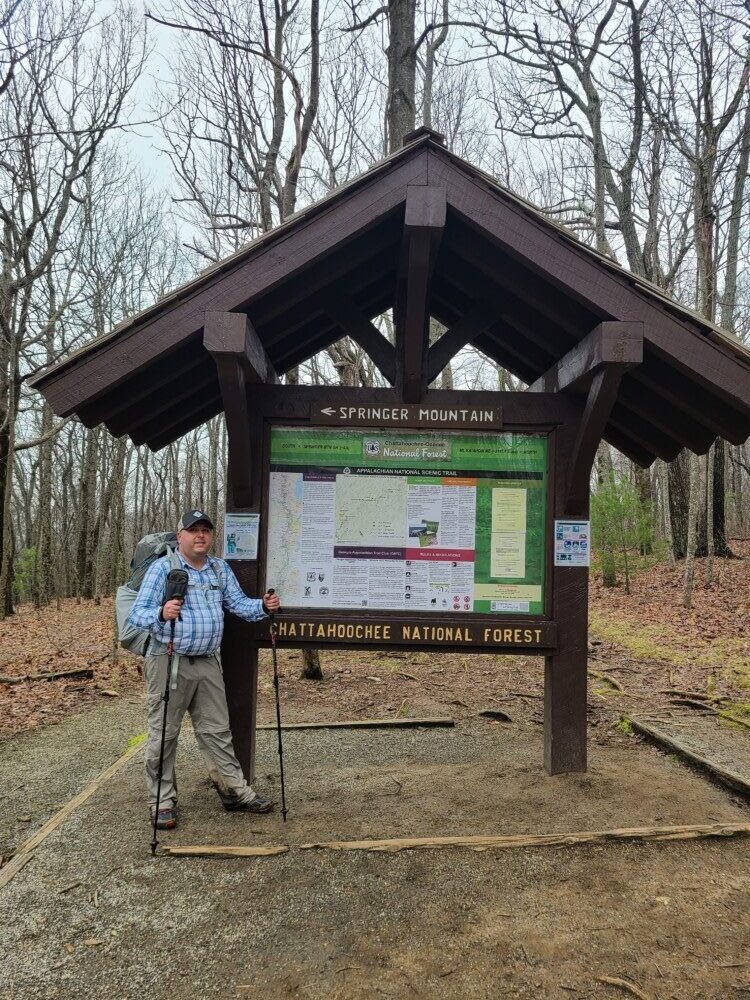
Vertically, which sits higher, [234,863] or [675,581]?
[675,581]

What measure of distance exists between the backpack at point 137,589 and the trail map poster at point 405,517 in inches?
29.9

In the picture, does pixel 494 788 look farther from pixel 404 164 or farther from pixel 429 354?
pixel 404 164

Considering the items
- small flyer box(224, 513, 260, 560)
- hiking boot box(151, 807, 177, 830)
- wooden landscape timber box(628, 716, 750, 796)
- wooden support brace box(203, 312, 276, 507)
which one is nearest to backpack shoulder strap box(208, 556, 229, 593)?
small flyer box(224, 513, 260, 560)

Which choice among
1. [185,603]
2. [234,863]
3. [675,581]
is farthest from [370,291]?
[675,581]

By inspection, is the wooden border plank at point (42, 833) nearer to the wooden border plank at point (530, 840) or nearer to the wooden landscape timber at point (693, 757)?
the wooden border plank at point (530, 840)

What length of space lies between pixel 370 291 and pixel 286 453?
1736 mm

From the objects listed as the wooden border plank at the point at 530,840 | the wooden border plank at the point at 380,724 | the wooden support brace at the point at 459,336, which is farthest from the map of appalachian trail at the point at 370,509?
the wooden border plank at the point at 380,724

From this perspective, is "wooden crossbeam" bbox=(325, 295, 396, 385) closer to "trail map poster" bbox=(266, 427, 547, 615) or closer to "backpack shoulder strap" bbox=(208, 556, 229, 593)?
"trail map poster" bbox=(266, 427, 547, 615)

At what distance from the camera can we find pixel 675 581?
14.9 metres

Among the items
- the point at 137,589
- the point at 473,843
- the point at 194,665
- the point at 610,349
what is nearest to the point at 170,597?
the point at 137,589

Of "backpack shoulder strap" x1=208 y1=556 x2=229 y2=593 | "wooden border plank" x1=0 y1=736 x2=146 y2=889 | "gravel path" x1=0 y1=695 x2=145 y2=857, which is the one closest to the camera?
"wooden border plank" x1=0 y1=736 x2=146 y2=889

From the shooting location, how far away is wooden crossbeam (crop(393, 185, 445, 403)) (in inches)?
149

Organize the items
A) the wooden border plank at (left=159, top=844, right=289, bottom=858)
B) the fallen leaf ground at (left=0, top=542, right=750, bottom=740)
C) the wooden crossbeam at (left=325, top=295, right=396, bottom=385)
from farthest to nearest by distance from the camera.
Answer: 1. the fallen leaf ground at (left=0, top=542, right=750, bottom=740)
2. the wooden crossbeam at (left=325, top=295, right=396, bottom=385)
3. the wooden border plank at (left=159, top=844, right=289, bottom=858)

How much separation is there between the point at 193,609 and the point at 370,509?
1466 mm
